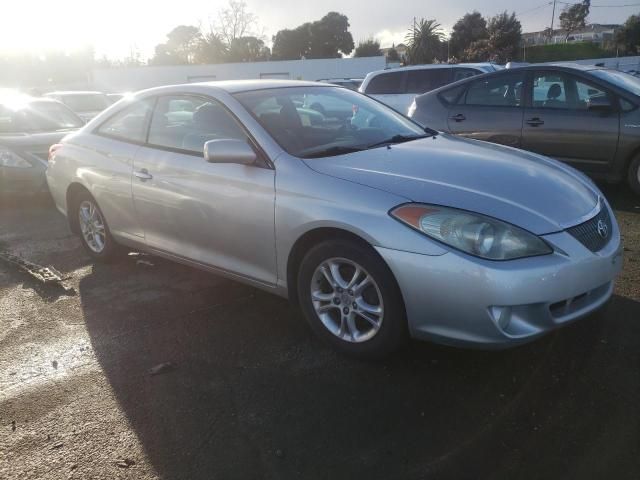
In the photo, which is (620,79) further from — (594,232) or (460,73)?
(594,232)

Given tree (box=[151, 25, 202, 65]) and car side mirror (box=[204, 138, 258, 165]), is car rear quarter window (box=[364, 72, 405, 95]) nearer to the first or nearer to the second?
car side mirror (box=[204, 138, 258, 165])

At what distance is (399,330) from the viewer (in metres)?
2.87

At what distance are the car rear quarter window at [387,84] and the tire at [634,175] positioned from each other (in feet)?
18.2

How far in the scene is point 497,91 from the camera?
7.04m

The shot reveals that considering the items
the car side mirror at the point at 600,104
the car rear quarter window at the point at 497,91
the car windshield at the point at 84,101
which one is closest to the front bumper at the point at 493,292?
the car side mirror at the point at 600,104

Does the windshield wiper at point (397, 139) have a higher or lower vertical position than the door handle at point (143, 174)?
higher

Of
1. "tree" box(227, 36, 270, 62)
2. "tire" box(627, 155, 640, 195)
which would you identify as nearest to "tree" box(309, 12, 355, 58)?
"tree" box(227, 36, 270, 62)

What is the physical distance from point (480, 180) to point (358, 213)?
28.2 inches

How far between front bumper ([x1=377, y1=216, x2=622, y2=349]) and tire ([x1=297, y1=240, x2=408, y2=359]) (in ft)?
0.30

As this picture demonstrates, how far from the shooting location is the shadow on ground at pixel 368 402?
231 cm

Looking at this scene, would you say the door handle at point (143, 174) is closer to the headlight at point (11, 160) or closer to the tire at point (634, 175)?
the headlight at point (11, 160)

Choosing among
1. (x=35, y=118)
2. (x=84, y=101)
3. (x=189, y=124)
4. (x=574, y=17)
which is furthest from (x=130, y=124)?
(x=574, y=17)

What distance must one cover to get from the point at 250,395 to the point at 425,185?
4.63ft

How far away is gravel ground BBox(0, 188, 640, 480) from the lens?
233cm
